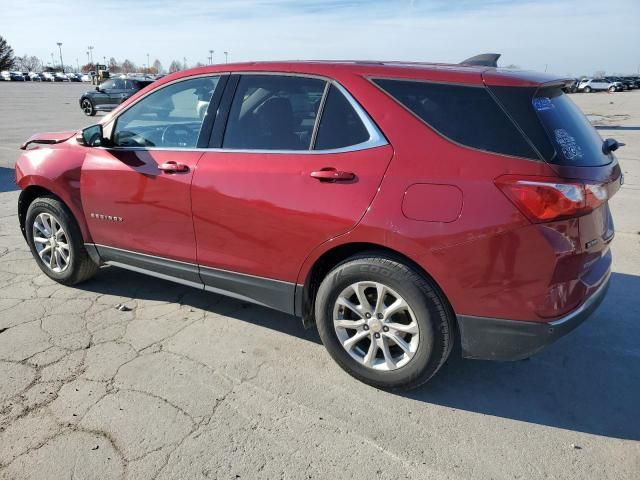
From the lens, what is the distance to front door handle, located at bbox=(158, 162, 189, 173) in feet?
11.0

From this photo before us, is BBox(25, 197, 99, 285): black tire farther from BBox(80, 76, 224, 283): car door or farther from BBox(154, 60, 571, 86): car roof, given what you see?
BBox(154, 60, 571, 86): car roof

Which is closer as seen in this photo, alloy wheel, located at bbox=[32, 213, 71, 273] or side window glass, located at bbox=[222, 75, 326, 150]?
side window glass, located at bbox=[222, 75, 326, 150]

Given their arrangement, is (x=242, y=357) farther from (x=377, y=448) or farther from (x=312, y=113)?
(x=312, y=113)

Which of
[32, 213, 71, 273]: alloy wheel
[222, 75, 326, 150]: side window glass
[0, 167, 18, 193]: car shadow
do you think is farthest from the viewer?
[0, 167, 18, 193]: car shadow

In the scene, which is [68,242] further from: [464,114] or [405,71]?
[464,114]

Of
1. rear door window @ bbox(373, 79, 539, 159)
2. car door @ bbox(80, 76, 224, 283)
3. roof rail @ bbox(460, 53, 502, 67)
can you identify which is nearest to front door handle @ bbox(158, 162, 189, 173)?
car door @ bbox(80, 76, 224, 283)

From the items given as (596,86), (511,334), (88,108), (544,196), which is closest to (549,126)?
(544,196)

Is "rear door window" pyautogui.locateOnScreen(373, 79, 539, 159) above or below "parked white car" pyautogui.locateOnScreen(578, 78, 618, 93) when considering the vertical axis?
above

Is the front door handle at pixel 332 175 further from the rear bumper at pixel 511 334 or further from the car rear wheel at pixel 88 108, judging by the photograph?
the car rear wheel at pixel 88 108

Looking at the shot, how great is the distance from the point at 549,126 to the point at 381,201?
0.90 m

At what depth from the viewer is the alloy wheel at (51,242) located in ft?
13.9

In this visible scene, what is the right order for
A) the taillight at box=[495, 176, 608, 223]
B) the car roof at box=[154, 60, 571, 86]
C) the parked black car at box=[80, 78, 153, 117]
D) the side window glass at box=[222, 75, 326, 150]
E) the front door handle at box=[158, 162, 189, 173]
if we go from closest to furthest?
the taillight at box=[495, 176, 608, 223] → the car roof at box=[154, 60, 571, 86] → the side window glass at box=[222, 75, 326, 150] → the front door handle at box=[158, 162, 189, 173] → the parked black car at box=[80, 78, 153, 117]

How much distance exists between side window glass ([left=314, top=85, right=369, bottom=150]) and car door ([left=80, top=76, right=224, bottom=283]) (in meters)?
0.88

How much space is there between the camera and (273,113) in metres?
3.20
